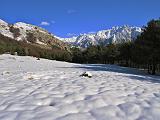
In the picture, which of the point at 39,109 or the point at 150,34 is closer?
the point at 39,109

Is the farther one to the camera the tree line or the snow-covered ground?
the tree line

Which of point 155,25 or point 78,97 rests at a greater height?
point 155,25

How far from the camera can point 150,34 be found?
2036 inches

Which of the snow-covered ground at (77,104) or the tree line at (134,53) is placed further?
the tree line at (134,53)

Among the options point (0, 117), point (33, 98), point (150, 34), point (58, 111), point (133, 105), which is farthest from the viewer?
point (150, 34)

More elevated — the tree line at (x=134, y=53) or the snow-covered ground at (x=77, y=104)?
the tree line at (x=134, y=53)

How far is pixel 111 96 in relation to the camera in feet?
35.7

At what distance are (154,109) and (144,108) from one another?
1.00 ft

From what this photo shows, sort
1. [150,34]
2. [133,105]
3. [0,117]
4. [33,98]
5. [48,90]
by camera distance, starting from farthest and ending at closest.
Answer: [150,34], [48,90], [33,98], [133,105], [0,117]

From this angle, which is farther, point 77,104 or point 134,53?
point 134,53

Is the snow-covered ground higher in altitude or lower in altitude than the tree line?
lower

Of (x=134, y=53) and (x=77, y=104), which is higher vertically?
(x=134, y=53)

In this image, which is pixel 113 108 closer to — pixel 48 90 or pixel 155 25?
pixel 48 90

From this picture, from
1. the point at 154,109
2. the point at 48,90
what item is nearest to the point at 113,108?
the point at 154,109
